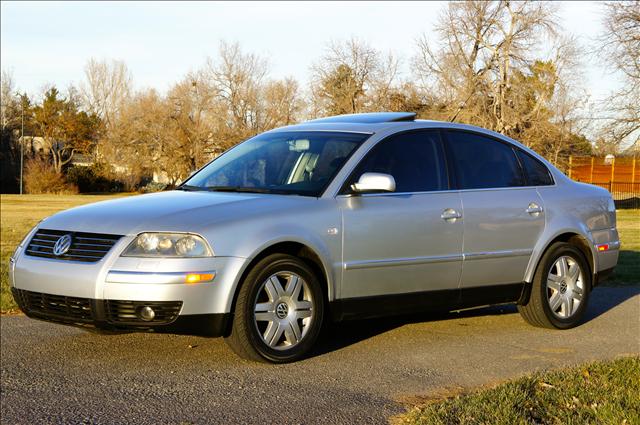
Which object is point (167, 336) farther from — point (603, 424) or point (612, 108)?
point (612, 108)

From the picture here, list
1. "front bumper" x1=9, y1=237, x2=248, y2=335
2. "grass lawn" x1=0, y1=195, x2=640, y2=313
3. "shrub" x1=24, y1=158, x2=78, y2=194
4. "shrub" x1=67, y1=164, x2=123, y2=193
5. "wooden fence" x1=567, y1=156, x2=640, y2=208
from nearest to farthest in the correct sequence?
"front bumper" x1=9, y1=237, x2=248, y2=335, "grass lawn" x1=0, y1=195, x2=640, y2=313, "wooden fence" x1=567, y1=156, x2=640, y2=208, "shrub" x1=24, y1=158, x2=78, y2=194, "shrub" x1=67, y1=164, x2=123, y2=193

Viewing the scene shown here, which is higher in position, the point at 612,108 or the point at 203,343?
the point at 612,108

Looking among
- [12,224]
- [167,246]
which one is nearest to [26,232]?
[12,224]

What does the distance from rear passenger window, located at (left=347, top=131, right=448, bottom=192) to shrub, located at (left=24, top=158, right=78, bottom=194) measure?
64080mm

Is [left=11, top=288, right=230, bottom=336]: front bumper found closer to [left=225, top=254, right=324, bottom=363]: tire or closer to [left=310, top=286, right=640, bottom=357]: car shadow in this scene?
[left=225, top=254, right=324, bottom=363]: tire

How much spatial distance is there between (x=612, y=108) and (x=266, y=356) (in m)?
32.6

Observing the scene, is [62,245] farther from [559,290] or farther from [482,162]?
[559,290]

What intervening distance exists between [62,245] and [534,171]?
13.8 ft

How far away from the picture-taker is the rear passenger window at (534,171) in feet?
26.4

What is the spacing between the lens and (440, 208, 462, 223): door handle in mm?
7125

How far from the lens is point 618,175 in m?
42.1

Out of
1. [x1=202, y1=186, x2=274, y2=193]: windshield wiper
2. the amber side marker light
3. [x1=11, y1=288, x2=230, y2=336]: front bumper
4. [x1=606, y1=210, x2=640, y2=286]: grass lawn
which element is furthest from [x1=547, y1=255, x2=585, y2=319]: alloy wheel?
[x1=606, y1=210, x2=640, y2=286]: grass lawn

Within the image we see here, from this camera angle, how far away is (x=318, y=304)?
20.9 feet

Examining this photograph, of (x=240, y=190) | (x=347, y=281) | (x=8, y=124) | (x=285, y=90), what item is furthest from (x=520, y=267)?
(x=8, y=124)
